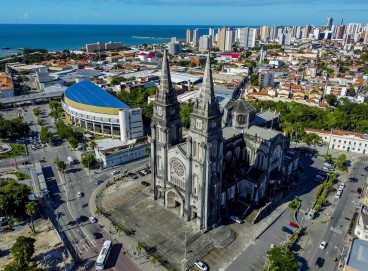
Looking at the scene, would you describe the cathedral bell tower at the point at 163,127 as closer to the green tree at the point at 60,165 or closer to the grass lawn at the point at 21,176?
the green tree at the point at 60,165

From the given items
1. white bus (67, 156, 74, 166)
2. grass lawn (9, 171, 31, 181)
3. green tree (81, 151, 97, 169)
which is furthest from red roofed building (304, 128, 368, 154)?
grass lawn (9, 171, 31, 181)

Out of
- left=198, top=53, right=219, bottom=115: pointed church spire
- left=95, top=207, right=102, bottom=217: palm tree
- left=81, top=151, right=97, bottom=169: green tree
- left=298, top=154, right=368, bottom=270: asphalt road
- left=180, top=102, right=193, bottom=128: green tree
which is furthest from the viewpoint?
left=180, top=102, right=193, bottom=128: green tree

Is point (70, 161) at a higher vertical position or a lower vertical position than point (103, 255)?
higher

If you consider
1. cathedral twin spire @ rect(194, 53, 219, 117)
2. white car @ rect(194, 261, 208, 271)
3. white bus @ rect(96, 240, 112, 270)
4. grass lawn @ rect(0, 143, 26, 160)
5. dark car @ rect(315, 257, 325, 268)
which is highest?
cathedral twin spire @ rect(194, 53, 219, 117)

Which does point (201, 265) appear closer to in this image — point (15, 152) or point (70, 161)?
point (70, 161)

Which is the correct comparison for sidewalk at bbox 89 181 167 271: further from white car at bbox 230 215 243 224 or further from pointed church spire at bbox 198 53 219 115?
pointed church spire at bbox 198 53 219 115

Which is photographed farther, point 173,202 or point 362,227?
point 173,202

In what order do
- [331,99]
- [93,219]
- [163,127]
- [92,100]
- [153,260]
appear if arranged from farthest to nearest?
[331,99]
[92,100]
[93,219]
[163,127]
[153,260]

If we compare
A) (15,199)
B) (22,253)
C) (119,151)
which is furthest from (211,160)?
(15,199)
